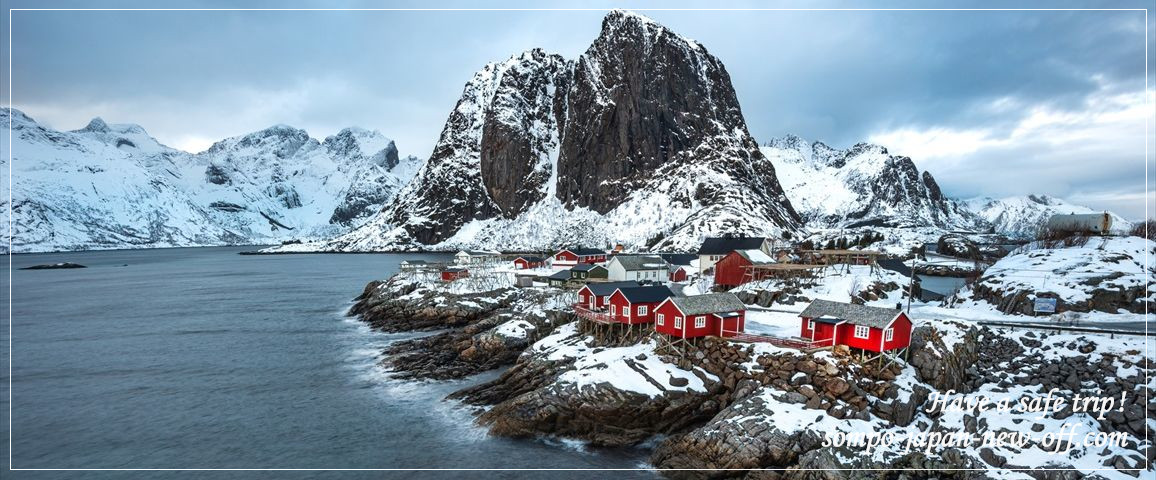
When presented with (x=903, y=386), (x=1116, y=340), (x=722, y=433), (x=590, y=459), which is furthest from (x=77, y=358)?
(x=1116, y=340)

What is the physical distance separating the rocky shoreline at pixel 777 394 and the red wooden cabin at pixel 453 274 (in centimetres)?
4335

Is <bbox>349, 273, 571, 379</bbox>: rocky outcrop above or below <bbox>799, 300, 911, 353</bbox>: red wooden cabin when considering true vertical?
below

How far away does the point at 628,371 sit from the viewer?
1334 inches

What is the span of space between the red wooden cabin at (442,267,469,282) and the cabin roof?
38.0 m

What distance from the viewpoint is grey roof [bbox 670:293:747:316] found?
36.2 m

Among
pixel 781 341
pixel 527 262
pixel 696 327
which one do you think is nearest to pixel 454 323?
pixel 527 262

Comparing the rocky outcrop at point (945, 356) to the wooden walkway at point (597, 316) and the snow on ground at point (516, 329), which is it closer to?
the wooden walkway at point (597, 316)

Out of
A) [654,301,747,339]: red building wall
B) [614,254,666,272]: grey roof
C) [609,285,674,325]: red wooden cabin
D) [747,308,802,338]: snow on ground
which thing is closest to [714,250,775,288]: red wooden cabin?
[747,308,802,338]: snow on ground

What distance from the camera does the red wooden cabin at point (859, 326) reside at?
101ft

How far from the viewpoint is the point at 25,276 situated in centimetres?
13825

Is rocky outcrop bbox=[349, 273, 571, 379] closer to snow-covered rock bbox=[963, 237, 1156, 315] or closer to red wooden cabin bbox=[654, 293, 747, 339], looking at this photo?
red wooden cabin bbox=[654, 293, 747, 339]

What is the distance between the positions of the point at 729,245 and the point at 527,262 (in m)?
38.5

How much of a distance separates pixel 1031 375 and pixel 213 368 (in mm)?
61464

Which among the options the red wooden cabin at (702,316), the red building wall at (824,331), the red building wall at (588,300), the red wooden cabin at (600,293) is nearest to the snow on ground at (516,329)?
the red building wall at (588,300)
